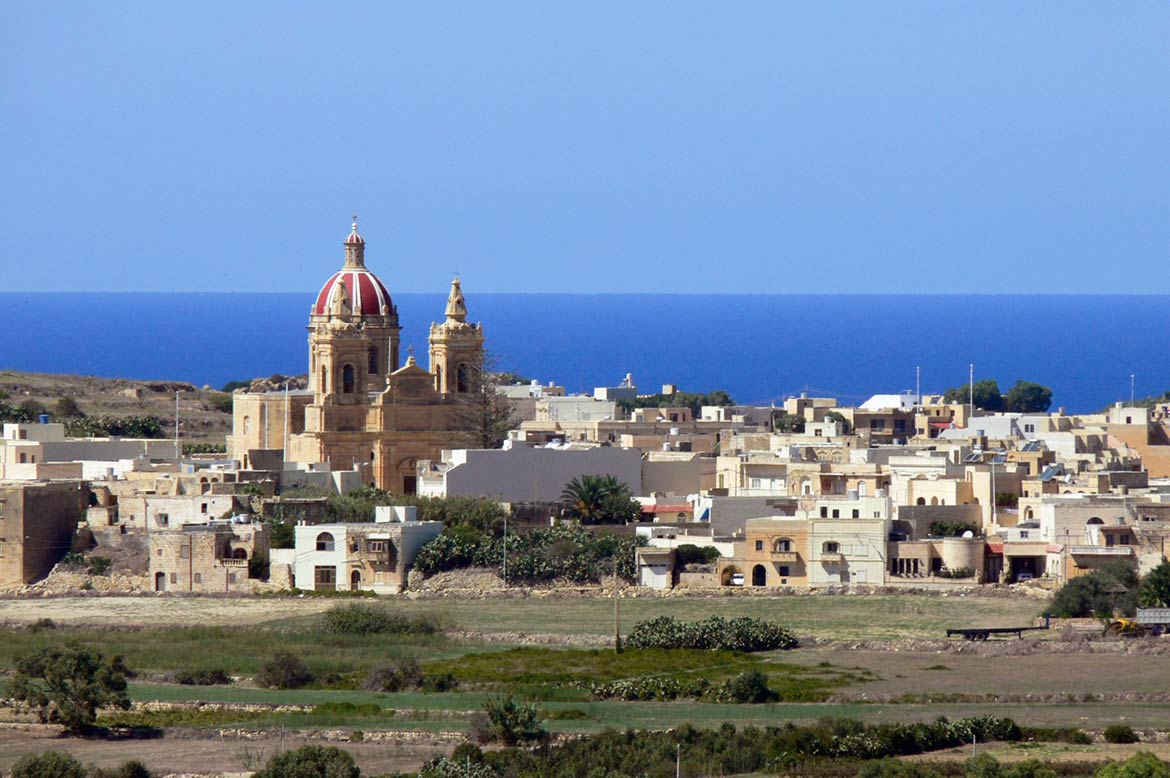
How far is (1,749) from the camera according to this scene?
40500mm

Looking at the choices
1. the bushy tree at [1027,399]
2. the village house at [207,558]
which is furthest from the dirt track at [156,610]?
the bushy tree at [1027,399]

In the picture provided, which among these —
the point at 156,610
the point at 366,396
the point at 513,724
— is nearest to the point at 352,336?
the point at 366,396

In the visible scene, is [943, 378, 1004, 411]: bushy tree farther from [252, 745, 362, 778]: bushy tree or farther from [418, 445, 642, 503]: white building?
[252, 745, 362, 778]: bushy tree

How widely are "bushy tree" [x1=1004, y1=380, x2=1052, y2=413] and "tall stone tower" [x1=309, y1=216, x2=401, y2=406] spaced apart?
32524 millimetres

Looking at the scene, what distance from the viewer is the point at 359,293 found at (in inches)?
2847

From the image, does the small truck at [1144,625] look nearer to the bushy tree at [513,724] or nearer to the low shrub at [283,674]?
the bushy tree at [513,724]

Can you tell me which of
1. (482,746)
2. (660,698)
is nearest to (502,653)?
(660,698)

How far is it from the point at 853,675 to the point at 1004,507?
1441 cm

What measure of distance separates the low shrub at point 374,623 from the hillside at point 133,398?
32759 millimetres

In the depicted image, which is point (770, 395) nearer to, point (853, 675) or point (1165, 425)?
point (1165, 425)

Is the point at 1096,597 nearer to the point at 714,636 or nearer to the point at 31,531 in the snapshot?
the point at 714,636

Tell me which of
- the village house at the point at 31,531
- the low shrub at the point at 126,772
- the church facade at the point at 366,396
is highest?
the church facade at the point at 366,396

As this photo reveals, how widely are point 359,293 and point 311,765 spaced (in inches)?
1415

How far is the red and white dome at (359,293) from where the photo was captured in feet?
236
